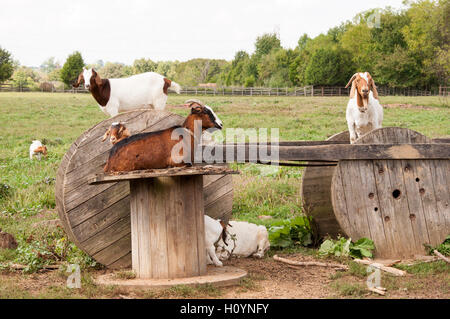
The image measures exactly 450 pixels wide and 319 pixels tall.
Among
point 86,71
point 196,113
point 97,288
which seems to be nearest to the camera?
point 97,288

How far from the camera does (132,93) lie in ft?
25.2

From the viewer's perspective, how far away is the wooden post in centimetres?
623

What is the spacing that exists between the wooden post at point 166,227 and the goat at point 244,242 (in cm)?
142

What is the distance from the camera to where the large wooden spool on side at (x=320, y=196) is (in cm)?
898

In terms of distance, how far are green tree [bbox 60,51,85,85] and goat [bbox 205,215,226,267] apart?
132 ft

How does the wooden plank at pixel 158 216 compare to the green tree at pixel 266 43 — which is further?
the green tree at pixel 266 43

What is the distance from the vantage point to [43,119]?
2623 centimetres

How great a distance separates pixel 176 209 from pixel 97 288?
1.12 meters

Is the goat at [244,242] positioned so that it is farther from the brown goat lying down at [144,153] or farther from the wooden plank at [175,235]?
the brown goat lying down at [144,153]

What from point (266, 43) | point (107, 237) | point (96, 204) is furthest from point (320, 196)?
point (266, 43)

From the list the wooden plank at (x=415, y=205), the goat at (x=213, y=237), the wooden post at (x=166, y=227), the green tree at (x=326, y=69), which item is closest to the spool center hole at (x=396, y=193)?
the wooden plank at (x=415, y=205)

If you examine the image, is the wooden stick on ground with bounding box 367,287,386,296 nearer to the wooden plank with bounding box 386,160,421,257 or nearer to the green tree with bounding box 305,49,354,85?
the wooden plank with bounding box 386,160,421,257

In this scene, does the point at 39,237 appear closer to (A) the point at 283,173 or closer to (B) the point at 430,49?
(A) the point at 283,173

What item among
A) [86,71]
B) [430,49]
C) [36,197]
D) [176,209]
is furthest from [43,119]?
[430,49]
